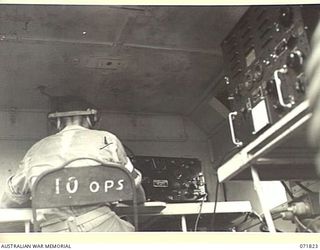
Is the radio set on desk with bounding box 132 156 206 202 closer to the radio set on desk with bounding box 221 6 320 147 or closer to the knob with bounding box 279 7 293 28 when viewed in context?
the radio set on desk with bounding box 221 6 320 147

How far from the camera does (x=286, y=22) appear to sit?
0.93 meters

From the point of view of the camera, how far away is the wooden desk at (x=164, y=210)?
847 millimetres

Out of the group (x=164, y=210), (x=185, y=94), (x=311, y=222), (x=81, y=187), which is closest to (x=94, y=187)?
(x=81, y=187)

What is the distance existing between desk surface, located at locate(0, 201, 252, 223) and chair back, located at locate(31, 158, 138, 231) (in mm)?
16

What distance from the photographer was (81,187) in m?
0.89

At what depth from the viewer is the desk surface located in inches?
33.5

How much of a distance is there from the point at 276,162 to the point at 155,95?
25cm

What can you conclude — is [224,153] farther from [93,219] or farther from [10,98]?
[10,98]

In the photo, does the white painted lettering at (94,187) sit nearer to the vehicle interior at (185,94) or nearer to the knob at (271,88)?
the vehicle interior at (185,94)

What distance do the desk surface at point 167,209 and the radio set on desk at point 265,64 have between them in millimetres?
119

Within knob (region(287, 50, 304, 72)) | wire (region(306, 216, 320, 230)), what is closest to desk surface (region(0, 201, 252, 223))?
wire (region(306, 216, 320, 230))
